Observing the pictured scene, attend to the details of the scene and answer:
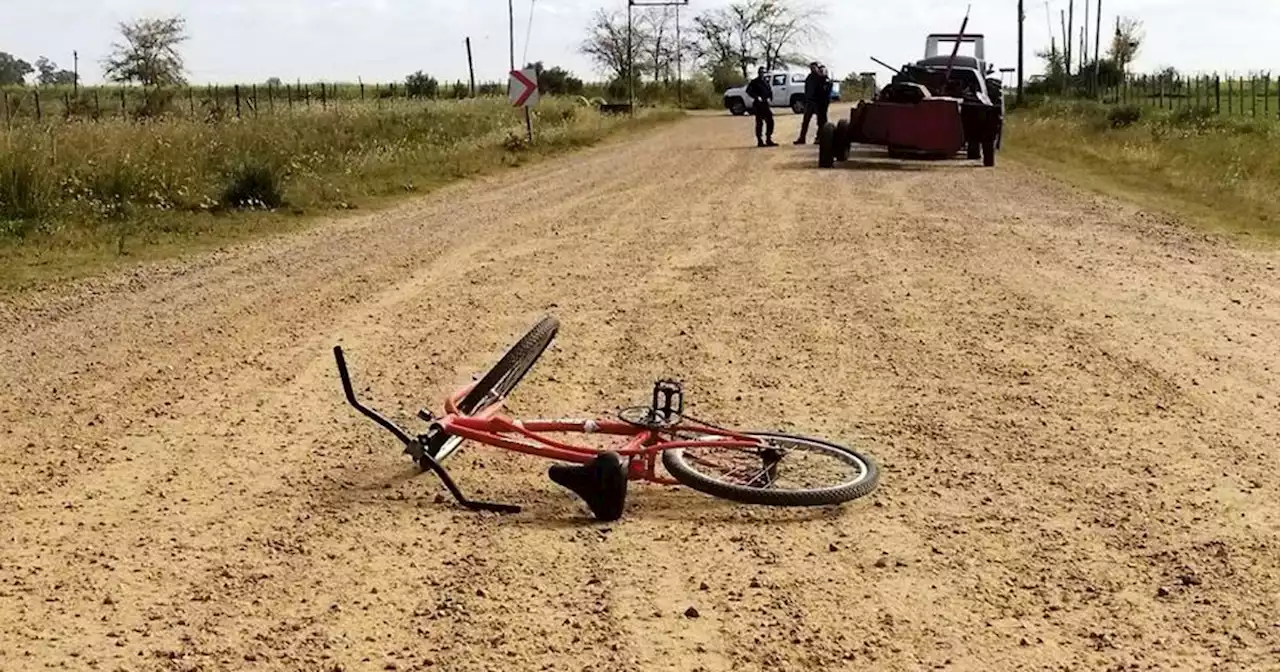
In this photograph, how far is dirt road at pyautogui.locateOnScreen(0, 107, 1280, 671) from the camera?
3711mm

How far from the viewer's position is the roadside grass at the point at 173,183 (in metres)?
11.5

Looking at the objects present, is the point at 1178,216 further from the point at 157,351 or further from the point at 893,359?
the point at 157,351

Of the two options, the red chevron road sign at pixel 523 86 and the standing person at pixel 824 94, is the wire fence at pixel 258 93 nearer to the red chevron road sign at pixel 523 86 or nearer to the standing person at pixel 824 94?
the red chevron road sign at pixel 523 86

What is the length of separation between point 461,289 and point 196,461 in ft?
13.1

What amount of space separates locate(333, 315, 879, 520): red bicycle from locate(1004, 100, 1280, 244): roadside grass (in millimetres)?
8083

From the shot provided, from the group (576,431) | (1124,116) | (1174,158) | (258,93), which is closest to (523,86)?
(1174,158)

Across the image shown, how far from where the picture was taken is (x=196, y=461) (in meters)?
5.21

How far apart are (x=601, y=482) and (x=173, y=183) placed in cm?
1108

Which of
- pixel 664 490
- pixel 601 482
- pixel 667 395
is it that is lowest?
pixel 664 490

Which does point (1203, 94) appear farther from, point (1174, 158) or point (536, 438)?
point (536, 438)

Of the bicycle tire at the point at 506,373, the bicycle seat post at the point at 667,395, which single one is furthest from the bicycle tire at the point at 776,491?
the bicycle tire at the point at 506,373

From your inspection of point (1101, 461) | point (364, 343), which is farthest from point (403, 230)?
point (1101, 461)

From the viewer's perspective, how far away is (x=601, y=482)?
4.55 metres

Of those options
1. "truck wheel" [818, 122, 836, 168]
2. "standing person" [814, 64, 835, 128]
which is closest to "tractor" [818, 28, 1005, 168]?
"truck wheel" [818, 122, 836, 168]
